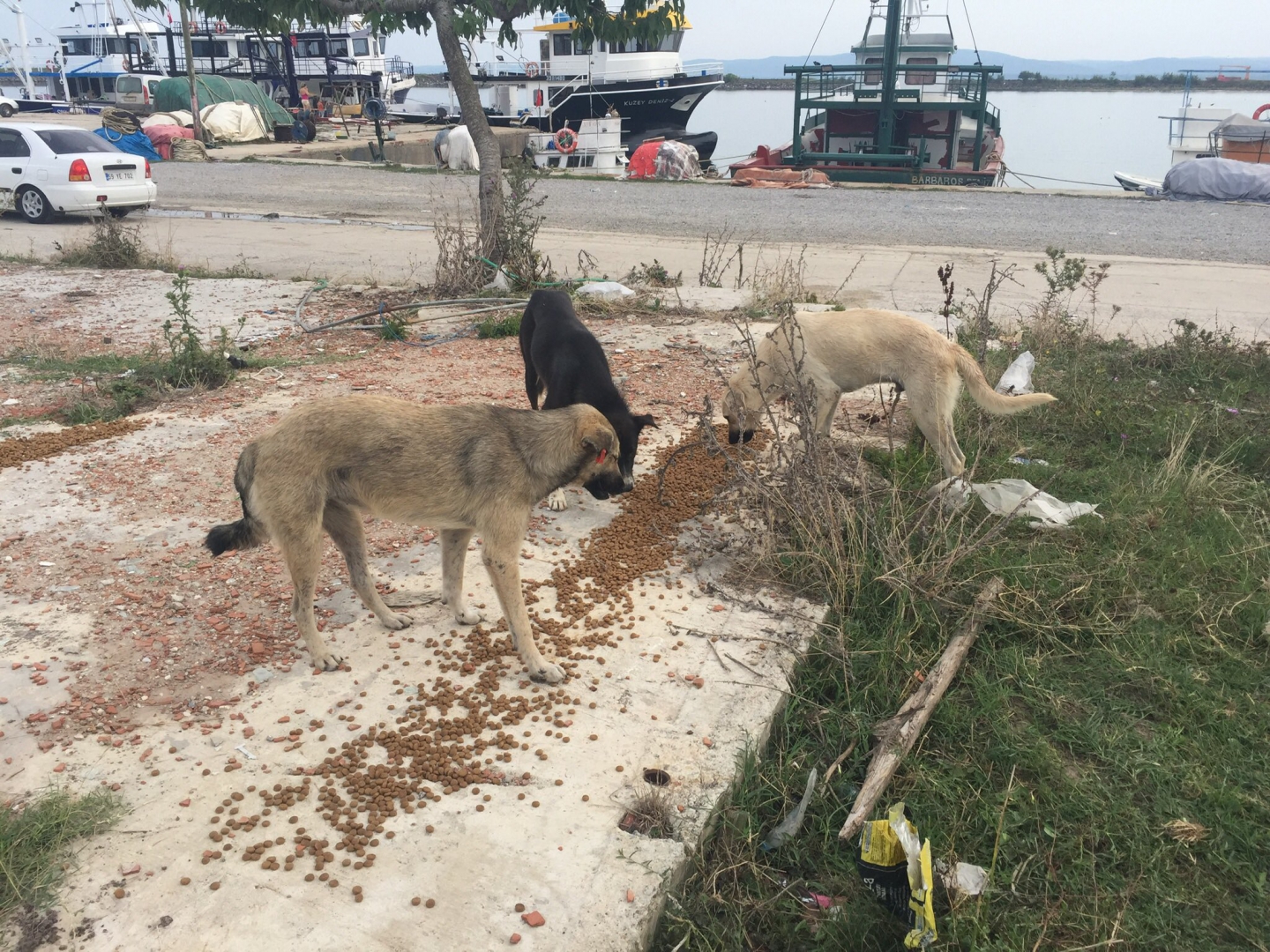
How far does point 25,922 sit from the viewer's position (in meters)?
2.76

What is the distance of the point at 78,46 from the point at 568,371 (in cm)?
8679

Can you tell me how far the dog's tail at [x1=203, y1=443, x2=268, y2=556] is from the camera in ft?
12.8

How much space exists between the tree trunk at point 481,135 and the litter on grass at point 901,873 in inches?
361

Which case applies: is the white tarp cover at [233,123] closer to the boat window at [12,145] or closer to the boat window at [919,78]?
the boat window at [12,145]

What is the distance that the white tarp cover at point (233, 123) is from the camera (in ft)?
116

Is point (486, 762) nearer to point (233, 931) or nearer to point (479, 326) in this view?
point (233, 931)

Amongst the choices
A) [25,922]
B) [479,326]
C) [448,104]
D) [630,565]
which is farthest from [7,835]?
[448,104]

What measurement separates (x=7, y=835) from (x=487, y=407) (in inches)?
101

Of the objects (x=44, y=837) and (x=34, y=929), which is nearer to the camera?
(x=34, y=929)

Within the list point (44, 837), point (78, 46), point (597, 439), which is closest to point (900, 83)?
point (597, 439)

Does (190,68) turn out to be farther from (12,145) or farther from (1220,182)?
(1220,182)

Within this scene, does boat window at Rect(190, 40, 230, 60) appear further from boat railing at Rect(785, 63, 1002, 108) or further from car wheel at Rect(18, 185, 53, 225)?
car wheel at Rect(18, 185, 53, 225)

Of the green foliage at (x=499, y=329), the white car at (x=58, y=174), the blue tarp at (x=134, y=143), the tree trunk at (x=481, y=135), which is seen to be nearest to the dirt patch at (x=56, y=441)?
the green foliage at (x=499, y=329)

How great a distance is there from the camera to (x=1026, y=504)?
531cm
